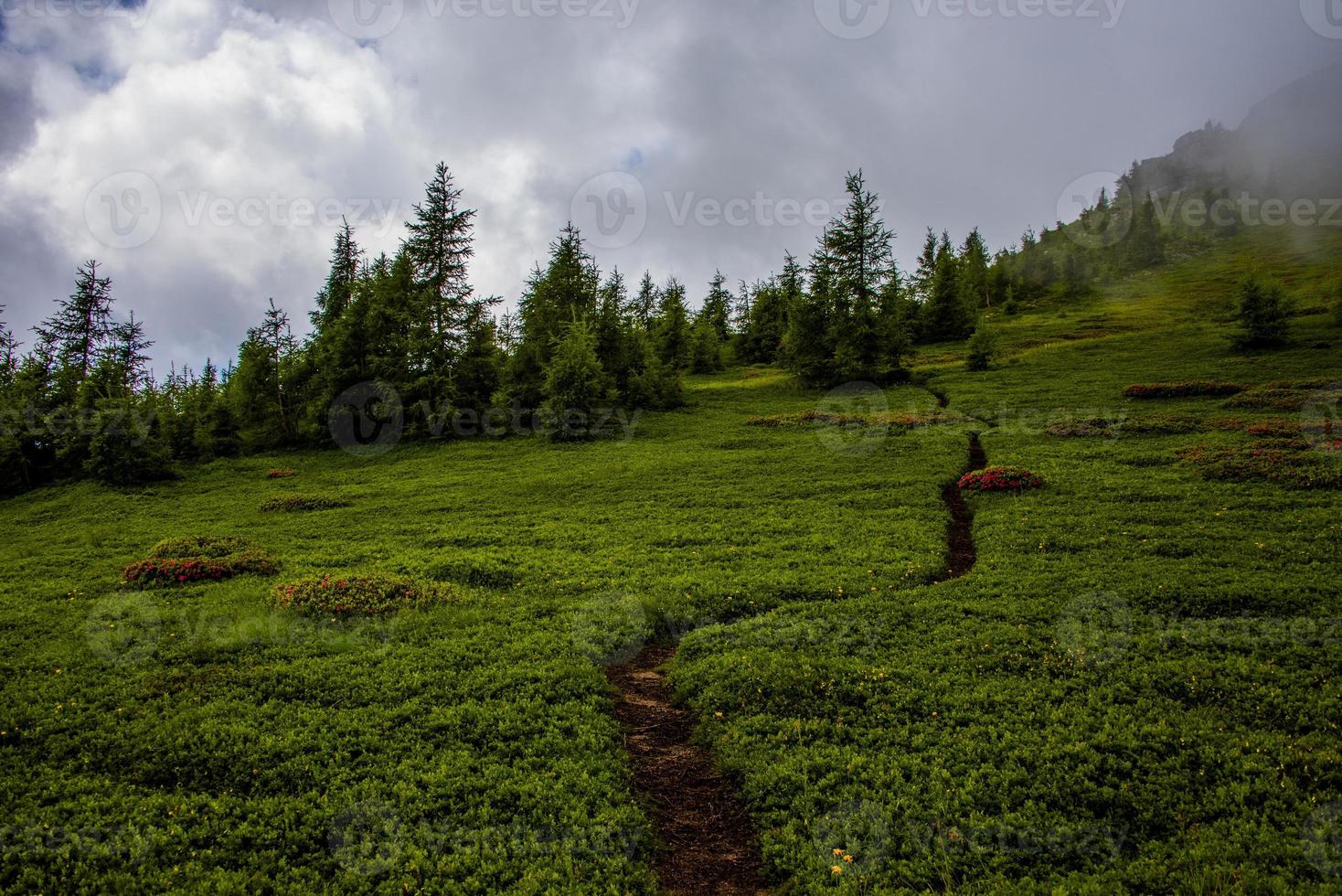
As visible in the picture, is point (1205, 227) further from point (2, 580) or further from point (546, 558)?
point (2, 580)

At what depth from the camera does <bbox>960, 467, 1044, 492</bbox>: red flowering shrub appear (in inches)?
1049

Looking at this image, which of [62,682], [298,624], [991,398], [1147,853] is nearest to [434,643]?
[298,624]

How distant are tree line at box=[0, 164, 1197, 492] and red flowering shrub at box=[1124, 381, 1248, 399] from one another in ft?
67.4

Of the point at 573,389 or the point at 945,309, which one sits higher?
the point at 945,309

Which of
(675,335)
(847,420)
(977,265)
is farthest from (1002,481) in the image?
(977,265)

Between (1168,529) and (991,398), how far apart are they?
98.3 ft

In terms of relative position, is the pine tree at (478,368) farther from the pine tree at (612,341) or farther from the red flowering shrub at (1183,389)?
the red flowering shrub at (1183,389)

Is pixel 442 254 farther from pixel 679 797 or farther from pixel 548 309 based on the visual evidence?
pixel 679 797

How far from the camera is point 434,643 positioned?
1536cm

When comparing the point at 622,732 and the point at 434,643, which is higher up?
the point at 434,643

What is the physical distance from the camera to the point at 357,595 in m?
18.0

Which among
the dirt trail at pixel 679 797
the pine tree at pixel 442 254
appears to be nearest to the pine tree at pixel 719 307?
the pine tree at pixel 442 254

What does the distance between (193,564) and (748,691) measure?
66.8 ft

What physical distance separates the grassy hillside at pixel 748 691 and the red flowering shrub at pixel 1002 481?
1.20 m
